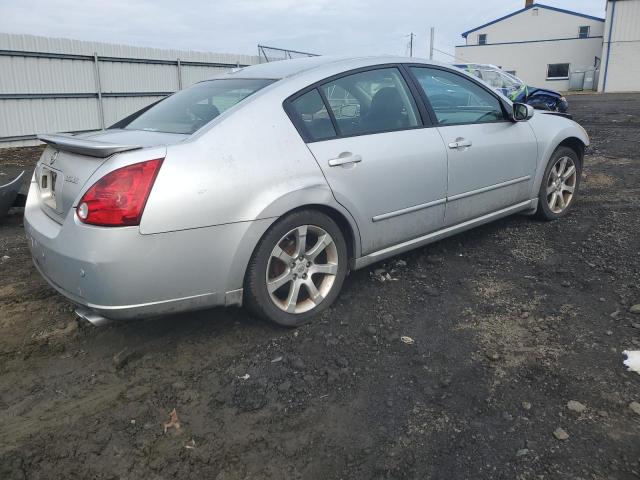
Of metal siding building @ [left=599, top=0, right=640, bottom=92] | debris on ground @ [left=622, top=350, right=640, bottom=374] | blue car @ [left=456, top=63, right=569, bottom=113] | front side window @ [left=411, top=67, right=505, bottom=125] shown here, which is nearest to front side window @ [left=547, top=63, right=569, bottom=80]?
metal siding building @ [left=599, top=0, right=640, bottom=92]

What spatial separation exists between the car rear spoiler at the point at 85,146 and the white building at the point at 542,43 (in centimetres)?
4236

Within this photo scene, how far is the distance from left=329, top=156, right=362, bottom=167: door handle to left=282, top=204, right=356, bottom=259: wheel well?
277 mm

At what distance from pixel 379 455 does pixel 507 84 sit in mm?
14859

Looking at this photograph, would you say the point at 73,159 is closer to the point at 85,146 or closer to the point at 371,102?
the point at 85,146

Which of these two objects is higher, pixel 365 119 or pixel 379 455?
pixel 365 119

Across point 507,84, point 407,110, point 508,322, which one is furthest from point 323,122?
point 507,84

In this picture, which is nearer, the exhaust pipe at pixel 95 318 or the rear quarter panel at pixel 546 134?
the exhaust pipe at pixel 95 318

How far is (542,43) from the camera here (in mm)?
40812

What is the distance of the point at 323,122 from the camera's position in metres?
3.42

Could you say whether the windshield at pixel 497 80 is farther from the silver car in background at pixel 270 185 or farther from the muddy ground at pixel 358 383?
the muddy ground at pixel 358 383

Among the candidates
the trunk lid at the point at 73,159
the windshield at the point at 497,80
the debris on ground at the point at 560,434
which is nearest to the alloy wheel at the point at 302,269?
the trunk lid at the point at 73,159

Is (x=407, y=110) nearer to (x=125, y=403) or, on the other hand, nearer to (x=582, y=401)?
(x=582, y=401)

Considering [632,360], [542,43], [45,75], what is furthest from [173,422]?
[542,43]

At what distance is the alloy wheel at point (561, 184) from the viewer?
523 centimetres
